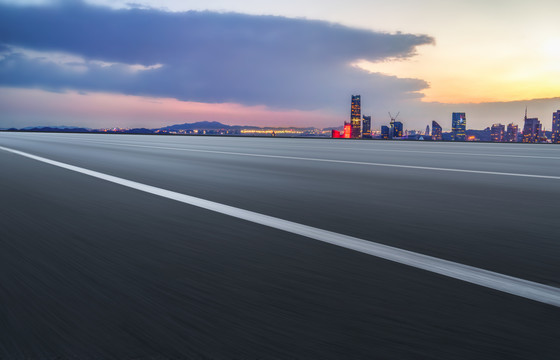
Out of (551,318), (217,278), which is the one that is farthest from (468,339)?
(217,278)

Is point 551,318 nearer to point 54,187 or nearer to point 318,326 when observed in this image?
point 318,326

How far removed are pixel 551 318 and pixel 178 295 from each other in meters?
1.46

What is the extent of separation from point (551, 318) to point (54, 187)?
5.62 meters

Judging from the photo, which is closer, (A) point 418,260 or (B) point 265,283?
(B) point 265,283

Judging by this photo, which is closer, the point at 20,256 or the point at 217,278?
the point at 217,278

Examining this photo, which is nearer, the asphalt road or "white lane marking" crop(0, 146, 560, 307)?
the asphalt road

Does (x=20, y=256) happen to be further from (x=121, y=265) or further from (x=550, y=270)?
(x=550, y=270)

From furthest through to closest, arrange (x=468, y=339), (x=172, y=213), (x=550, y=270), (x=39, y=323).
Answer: (x=172, y=213) < (x=550, y=270) < (x=39, y=323) < (x=468, y=339)

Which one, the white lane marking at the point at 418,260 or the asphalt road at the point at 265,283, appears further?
the white lane marking at the point at 418,260

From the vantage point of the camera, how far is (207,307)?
1857 mm

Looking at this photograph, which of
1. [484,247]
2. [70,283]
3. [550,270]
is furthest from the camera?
[484,247]

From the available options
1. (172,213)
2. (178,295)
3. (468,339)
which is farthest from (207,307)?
(172,213)

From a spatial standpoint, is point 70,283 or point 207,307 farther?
point 70,283

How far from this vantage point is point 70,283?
7.11 feet
